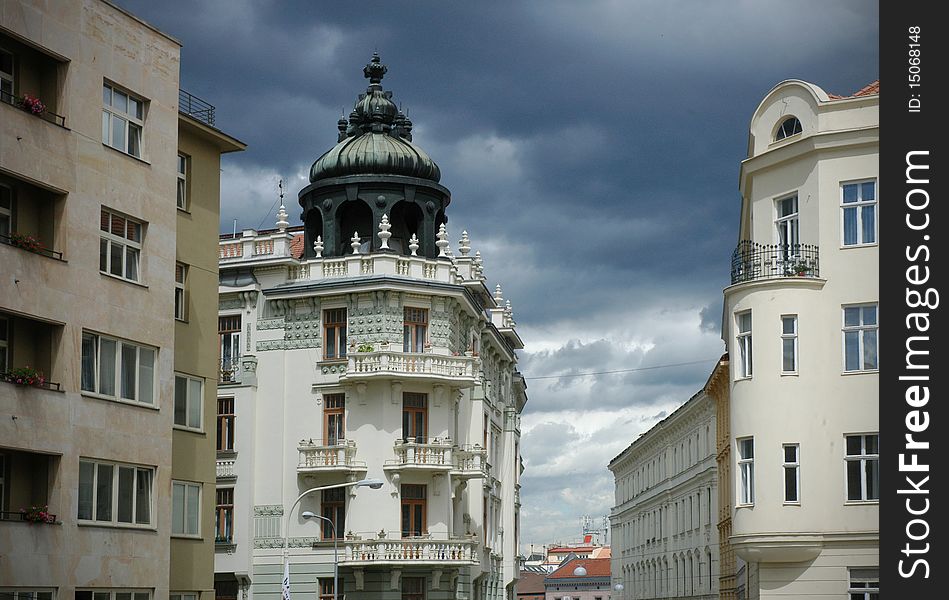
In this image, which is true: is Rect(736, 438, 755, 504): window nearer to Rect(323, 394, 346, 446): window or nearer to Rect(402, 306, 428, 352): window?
Rect(402, 306, 428, 352): window

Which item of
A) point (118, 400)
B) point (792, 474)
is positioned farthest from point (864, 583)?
point (118, 400)

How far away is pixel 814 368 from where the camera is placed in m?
32.1

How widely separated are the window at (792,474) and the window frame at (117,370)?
14.4 m

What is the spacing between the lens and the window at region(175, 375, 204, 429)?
34.6 meters

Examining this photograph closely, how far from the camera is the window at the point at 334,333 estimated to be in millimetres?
52969

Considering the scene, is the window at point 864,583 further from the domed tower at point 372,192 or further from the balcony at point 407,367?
the domed tower at point 372,192

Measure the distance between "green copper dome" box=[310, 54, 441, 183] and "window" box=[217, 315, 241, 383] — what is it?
7633 millimetres

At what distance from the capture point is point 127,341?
31.4 metres

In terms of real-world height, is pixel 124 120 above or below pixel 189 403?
above

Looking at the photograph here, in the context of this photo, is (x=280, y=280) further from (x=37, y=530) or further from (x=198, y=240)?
(x=37, y=530)

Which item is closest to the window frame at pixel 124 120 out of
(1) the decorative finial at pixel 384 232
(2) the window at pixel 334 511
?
(1) the decorative finial at pixel 384 232

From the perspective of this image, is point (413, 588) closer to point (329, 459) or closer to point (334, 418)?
point (329, 459)

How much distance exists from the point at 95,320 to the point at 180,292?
4.98 m
